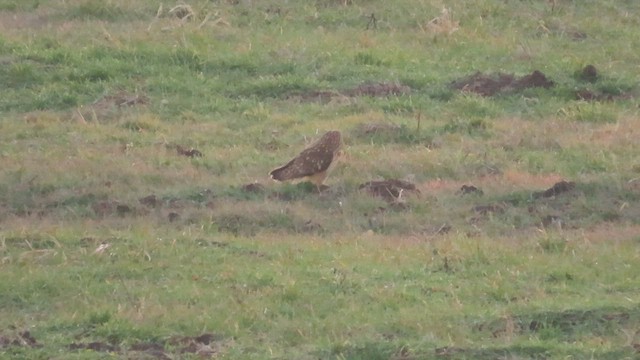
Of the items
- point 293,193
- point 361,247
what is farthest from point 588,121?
point 361,247

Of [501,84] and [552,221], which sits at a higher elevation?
[552,221]

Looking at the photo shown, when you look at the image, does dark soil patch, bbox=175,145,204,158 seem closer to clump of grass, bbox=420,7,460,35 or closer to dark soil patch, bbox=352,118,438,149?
dark soil patch, bbox=352,118,438,149

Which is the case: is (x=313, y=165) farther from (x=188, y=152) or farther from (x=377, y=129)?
(x=377, y=129)

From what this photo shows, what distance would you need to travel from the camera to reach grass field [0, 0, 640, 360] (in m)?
8.09

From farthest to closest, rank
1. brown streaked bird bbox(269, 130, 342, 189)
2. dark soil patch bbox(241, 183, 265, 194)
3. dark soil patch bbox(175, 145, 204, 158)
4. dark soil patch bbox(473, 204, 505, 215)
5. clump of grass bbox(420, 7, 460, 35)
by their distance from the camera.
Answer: clump of grass bbox(420, 7, 460, 35)
dark soil patch bbox(175, 145, 204, 158)
brown streaked bird bbox(269, 130, 342, 189)
dark soil patch bbox(241, 183, 265, 194)
dark soil patch bbox(473, 204, 505, 215)

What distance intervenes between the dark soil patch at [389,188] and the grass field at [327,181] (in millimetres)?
55

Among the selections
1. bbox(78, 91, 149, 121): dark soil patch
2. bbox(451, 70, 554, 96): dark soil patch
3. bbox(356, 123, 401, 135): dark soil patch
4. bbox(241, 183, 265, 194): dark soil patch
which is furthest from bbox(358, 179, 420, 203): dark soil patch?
bbox(78, 91, 149, 121): dark soil patch

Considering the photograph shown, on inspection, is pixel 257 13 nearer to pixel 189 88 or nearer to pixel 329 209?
pixel 189 88

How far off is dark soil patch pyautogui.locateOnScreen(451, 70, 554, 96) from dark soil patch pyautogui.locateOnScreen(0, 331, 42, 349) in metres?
8.40

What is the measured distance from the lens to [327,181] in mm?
12312

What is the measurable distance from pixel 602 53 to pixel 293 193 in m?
6.45

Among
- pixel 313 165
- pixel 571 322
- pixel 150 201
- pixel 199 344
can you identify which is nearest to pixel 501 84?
pixel 313 165

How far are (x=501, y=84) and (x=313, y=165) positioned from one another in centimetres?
422

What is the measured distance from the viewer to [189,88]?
15.5 m
